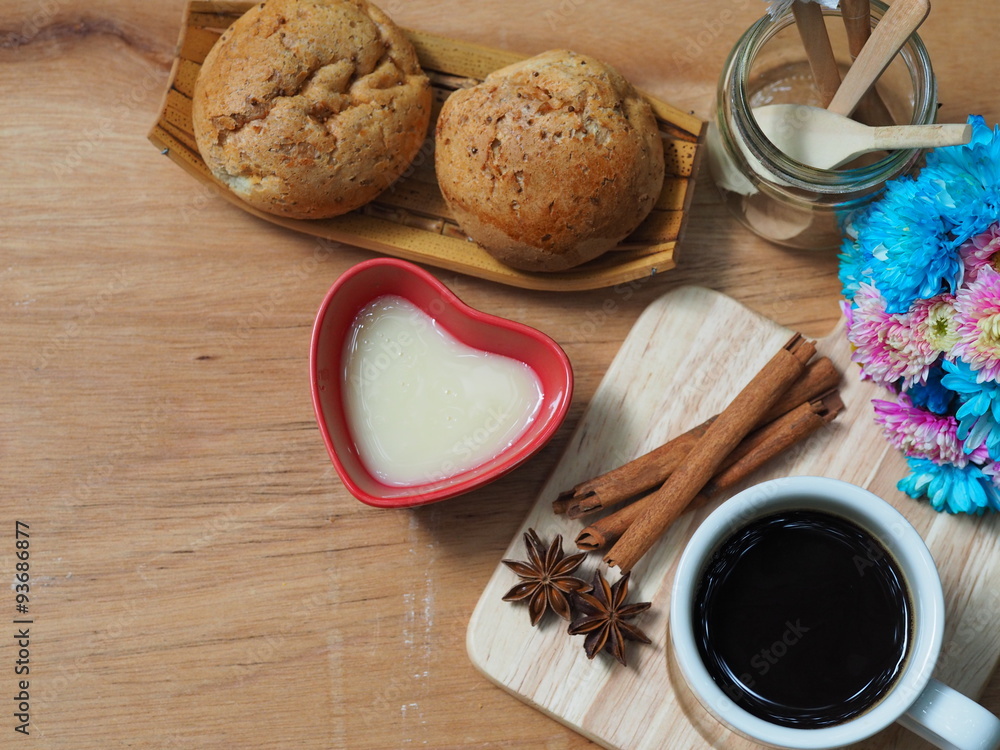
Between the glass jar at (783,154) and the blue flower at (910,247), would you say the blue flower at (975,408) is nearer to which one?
the blue flower at (910,247)

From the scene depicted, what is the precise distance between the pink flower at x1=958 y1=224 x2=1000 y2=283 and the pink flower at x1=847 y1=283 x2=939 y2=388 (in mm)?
65

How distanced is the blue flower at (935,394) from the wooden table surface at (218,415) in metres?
0.21

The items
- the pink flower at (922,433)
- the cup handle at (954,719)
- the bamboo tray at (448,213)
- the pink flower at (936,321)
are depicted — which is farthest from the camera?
the bamboo tray at (448,213)

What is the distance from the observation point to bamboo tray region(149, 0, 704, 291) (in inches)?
46.1

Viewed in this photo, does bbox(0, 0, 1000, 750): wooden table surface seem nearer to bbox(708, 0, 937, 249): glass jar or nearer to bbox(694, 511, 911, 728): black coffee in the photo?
bbox(708, 0, 937, 249): glass jar

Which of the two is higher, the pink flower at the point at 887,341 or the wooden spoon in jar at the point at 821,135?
the wooden spoon in jar at the point at 821,135

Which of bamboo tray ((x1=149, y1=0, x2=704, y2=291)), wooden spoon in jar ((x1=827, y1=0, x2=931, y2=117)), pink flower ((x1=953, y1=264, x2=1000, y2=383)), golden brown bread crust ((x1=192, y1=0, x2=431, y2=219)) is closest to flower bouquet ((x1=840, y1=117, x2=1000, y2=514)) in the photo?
pink flower ((x1=953, y1=264, x2=1000, y2=383))

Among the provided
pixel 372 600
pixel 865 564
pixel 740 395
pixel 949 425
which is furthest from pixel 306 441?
pixel 949 425

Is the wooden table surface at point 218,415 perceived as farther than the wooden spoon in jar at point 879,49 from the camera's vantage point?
Yes

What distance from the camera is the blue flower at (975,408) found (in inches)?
35.9

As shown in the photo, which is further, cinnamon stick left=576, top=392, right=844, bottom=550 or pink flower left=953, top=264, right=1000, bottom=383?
cinnamon stick left=576, top=392, right=844, bottom=550

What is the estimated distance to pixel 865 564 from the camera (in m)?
0.94

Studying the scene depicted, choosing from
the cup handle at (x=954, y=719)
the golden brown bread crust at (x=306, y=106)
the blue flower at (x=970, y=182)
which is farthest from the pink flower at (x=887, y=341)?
the golden brown bread crust at (x=306, y=106)

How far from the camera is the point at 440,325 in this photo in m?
1.19
